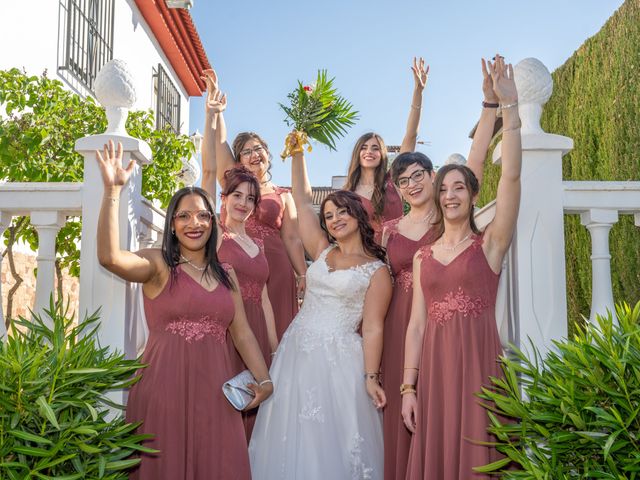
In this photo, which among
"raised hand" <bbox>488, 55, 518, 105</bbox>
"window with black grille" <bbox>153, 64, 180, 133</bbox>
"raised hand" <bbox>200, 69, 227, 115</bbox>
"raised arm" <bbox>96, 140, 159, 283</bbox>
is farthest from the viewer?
"window with black grille" <bbox>153, 64, 180, 133</bbox>

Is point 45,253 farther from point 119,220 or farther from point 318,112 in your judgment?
point 318,112

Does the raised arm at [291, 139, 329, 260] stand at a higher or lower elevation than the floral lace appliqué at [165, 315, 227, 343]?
higher

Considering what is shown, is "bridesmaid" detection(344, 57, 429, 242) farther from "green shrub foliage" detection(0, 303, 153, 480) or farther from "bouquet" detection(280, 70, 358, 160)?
"green shrub foliage" detection(0, 303, 153, 480)

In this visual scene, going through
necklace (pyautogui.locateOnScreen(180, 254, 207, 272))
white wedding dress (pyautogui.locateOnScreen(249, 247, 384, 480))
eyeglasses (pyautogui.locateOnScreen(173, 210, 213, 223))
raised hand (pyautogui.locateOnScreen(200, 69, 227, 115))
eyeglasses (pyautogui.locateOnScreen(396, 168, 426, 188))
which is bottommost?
white wedding dress (pyautogui.locateOnScreen(249, 247, 384, 480))

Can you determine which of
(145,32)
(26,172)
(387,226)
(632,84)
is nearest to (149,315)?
(387,226)

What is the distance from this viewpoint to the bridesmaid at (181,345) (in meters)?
3.22

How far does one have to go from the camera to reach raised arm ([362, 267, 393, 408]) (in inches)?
149

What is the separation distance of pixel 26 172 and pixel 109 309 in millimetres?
2044

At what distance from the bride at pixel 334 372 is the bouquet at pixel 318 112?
0.68 metres

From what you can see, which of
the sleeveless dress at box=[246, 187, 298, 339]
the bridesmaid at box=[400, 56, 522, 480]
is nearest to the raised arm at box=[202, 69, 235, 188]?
the sleeveless dress at box=[246, 187, 298, 339]

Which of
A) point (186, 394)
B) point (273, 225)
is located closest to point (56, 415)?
point (186, 394)

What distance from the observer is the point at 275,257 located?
4.99 m

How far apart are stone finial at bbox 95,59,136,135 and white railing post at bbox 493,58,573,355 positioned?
1935 millimetres

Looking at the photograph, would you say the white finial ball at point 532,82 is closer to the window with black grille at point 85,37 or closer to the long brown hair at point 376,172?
the long brown hair at point 376,172
